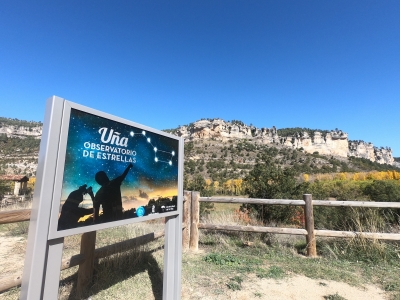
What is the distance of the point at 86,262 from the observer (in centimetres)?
297

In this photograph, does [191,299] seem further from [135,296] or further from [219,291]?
[135,296]

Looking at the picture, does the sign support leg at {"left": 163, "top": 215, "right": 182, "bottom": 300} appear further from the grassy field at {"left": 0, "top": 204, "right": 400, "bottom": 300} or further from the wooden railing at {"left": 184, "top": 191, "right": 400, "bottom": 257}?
the wooden railing at {"left": 184, "top": 191, "right": 400, "bottom": 257}

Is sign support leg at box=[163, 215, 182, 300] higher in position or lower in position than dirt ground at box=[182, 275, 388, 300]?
higher

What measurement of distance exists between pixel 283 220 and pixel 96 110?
649 centimetres

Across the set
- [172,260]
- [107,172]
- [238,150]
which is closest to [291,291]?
[172,260]

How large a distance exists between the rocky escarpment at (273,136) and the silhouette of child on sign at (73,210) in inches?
2847

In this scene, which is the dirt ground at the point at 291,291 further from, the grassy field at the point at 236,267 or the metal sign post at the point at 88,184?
the metal sign post at the point at 88,184

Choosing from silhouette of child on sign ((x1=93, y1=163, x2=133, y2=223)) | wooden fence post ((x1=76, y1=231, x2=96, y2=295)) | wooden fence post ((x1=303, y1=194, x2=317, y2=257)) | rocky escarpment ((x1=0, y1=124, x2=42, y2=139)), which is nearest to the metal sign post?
silhouette of child on sign ((x1=93, y1=163, x2=133, y2=223))

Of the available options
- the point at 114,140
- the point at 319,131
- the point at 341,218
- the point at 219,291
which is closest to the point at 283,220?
the point at 341,218

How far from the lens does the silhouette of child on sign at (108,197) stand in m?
1.83

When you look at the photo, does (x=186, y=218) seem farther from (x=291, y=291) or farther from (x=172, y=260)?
(x=291, y=291)

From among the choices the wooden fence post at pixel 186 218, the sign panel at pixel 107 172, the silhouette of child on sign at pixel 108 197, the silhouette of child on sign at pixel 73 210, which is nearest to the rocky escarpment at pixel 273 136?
the wooden fence post at pixel 186 218

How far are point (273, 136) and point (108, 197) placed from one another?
85.4 metres

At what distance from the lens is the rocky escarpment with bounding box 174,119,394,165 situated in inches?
3123
